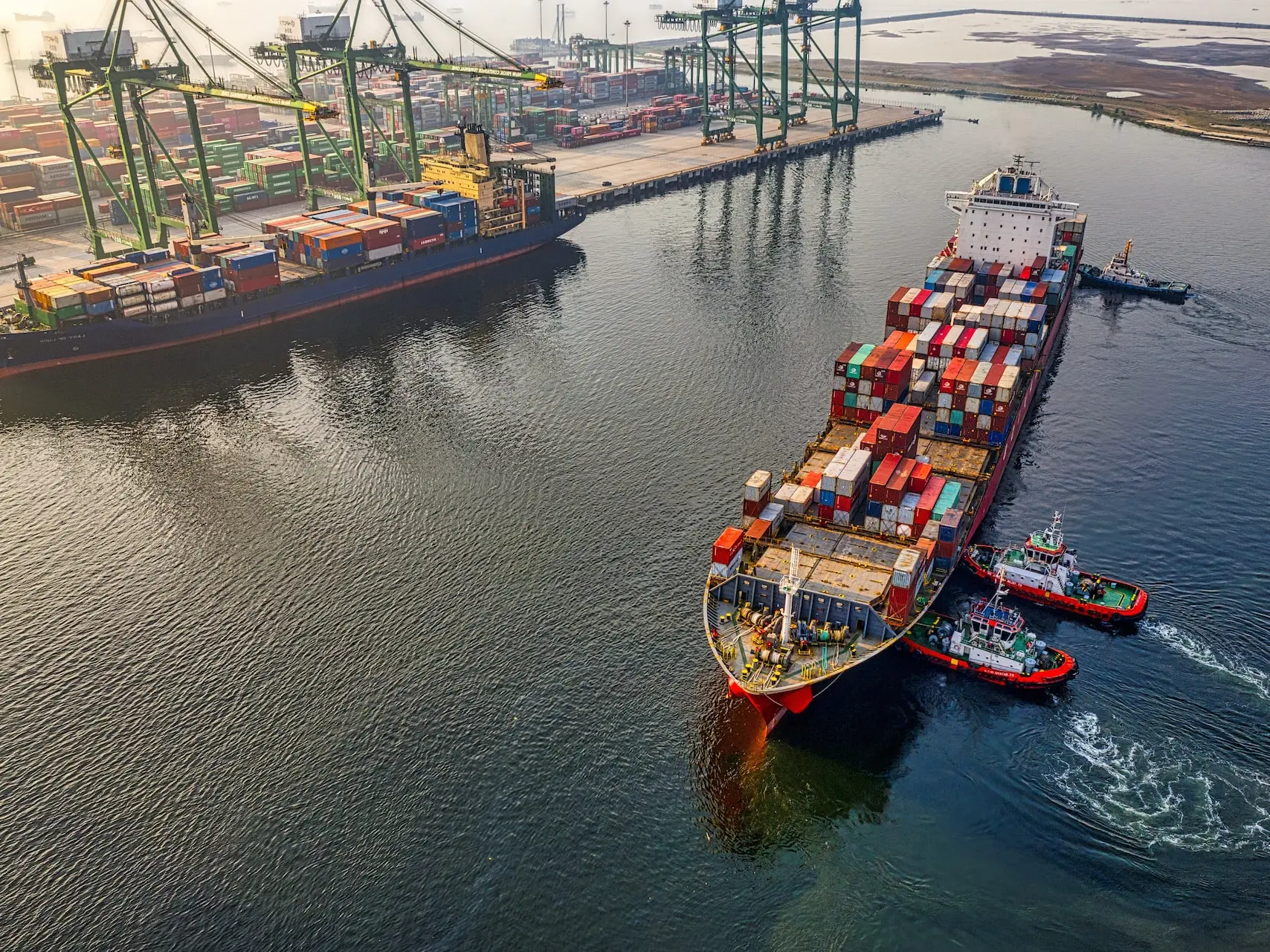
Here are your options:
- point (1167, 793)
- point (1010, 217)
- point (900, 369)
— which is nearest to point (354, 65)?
point (1010, 217)

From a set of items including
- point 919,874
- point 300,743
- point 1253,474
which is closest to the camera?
point 919,874

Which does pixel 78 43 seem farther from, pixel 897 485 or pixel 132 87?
pixel 897 485

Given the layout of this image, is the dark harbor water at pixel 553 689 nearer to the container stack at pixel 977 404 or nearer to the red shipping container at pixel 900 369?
the container stack at pixel 977 404

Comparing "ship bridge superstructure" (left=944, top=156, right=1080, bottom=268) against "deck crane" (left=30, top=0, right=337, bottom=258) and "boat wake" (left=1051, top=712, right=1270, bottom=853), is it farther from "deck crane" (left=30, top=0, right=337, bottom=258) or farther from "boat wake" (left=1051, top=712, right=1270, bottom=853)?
"deck crane" (left=30, top=0, right=337, bottom=258)

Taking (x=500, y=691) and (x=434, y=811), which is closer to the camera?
(x=434, y=811)

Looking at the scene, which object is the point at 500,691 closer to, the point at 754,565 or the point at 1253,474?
the point at 754,565

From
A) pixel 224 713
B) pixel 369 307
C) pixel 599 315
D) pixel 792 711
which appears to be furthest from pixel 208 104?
pixel 792 711
